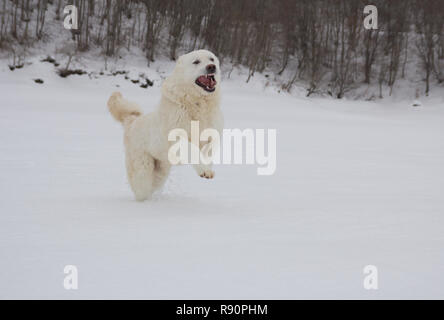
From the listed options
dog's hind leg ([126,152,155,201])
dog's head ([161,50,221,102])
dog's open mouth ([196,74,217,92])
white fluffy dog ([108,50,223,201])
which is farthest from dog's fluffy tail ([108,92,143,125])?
dog's open mouth ([196,74,217,92])

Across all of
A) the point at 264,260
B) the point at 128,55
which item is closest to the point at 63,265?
the point at 264,260

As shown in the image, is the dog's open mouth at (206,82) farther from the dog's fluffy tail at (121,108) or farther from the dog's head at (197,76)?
the dog's fluffy tail at (121,108)

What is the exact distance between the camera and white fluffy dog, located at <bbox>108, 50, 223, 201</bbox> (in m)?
4.09

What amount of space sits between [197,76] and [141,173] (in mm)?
1043

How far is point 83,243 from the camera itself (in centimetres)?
295

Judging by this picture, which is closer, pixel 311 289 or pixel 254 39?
pixel 311 289

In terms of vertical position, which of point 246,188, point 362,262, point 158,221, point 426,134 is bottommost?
point 426,134

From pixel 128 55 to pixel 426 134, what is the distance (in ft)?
50.7

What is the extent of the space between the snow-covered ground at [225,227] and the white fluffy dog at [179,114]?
356mm

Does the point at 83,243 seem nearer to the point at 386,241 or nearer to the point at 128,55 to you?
the point at 386,241

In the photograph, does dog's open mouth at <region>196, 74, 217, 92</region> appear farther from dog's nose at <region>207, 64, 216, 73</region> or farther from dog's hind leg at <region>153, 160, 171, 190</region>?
dog's hind leg at <region>153, 160, 171, 190</region>

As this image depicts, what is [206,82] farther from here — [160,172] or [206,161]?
[160,172]

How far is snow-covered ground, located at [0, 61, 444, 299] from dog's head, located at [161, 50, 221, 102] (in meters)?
1.01

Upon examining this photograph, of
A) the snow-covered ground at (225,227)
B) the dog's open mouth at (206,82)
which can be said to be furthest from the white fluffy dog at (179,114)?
the snow-covered ground at (225,227)
